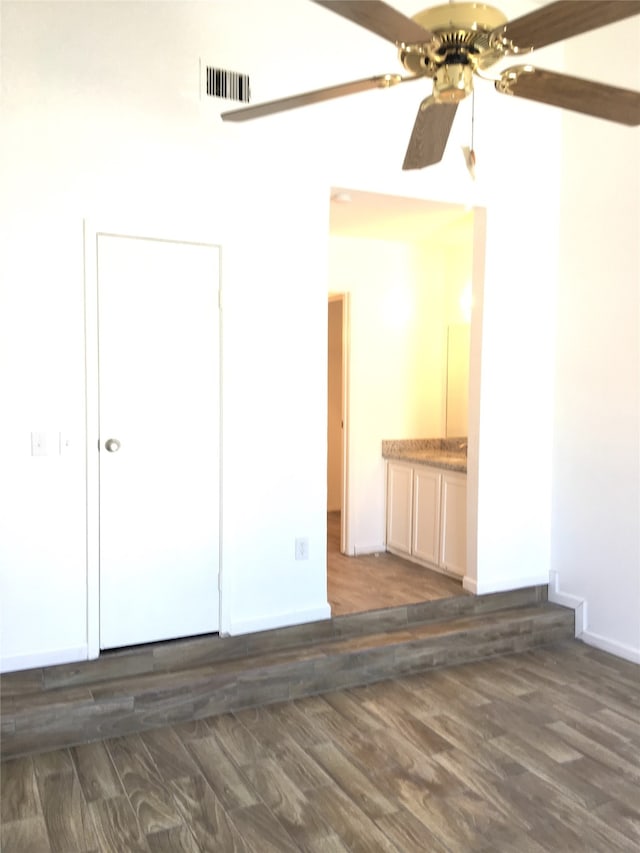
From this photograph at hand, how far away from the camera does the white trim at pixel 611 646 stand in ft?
13.0

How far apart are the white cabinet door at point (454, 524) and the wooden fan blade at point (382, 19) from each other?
3103 millimetres

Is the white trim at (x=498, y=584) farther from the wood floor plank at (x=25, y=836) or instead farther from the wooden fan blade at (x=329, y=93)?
the wooden fan blade at (x=329, y=93)

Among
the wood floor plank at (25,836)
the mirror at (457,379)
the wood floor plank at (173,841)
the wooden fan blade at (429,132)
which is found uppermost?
the wooden fan blade at (429,132)

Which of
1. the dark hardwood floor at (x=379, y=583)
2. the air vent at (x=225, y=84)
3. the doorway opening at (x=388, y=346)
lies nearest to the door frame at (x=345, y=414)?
the doorway opening at (x=388, y=346)

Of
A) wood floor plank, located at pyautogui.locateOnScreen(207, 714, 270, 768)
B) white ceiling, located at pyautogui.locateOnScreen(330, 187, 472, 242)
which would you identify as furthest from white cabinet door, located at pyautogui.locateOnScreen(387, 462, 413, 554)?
wood floor plank, located at pyautogui.locateOnScreen(207, 714, 270, 768)

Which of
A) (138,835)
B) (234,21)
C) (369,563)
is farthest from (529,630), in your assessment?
(234,21)

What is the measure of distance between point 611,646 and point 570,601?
0.37 metres

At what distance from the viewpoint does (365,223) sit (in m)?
4.71

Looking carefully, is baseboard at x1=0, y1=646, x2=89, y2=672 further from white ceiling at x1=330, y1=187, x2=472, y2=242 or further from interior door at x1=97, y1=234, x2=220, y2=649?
white ceiling at x1=330, y1=187, x2=472, y2=242

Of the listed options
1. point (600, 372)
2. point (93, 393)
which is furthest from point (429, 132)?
point (600, 372)

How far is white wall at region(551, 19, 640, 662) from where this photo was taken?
13.0 ft

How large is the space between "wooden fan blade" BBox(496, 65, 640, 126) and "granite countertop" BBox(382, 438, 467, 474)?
2.91 m

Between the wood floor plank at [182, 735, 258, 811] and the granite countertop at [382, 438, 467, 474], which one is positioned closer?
the wood floor plank at [182, 735, 258, 811]

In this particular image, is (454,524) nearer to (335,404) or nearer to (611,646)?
(611,646)
